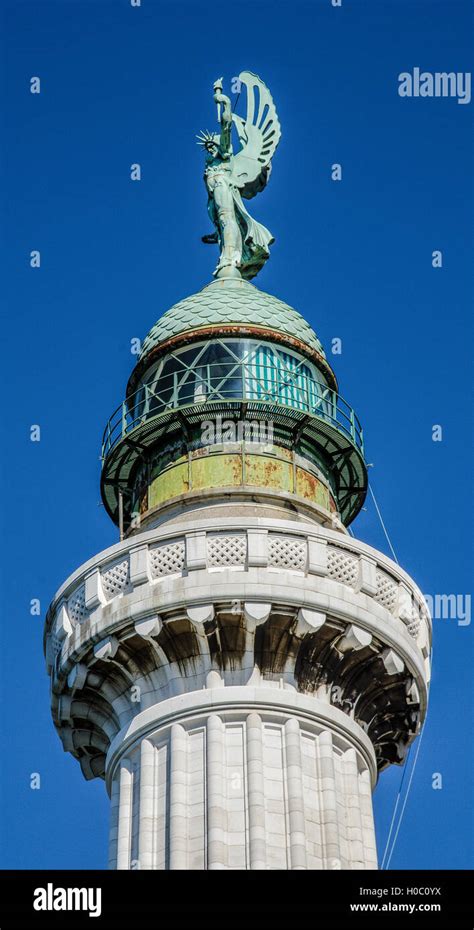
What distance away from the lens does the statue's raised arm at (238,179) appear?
143 feet

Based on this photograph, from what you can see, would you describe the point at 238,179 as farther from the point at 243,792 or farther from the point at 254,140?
the point at 243,792

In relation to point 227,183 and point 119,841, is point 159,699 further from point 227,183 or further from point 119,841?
point 227,183

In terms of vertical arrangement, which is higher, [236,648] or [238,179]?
[238,179]

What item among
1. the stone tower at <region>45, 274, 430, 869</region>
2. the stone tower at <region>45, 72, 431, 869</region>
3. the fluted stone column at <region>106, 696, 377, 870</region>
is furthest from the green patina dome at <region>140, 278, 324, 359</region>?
the fluted stone column at <region>106, 696, 377, 870</region>

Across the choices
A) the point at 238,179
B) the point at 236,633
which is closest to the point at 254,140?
the point at 238,179

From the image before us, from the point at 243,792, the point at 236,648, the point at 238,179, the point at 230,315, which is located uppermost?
the point at 238,179

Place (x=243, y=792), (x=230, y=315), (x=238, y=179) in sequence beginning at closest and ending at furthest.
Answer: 1. (x=243, y=792)
2. (x=230, y=315)
3. (x=238, y=179)

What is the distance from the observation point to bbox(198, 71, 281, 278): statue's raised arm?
43656 millimetres

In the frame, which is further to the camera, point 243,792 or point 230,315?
point 230,315

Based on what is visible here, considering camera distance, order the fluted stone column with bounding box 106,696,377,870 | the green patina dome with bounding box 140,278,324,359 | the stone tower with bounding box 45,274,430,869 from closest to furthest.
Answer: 1. the fluted stone column with bounding box 106,696,377,870
2. the stone tower with bounding box 45,274,430,869
3. the green patina dome with bounding box 140,278,324,359

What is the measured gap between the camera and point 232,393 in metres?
38.8

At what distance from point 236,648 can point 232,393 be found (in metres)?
6.58

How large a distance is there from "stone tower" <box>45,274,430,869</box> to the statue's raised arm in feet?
17.1

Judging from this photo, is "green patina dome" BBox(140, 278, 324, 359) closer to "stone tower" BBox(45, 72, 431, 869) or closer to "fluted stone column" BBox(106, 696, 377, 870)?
"stone tower" BBox(45, 72, 431, 869)
